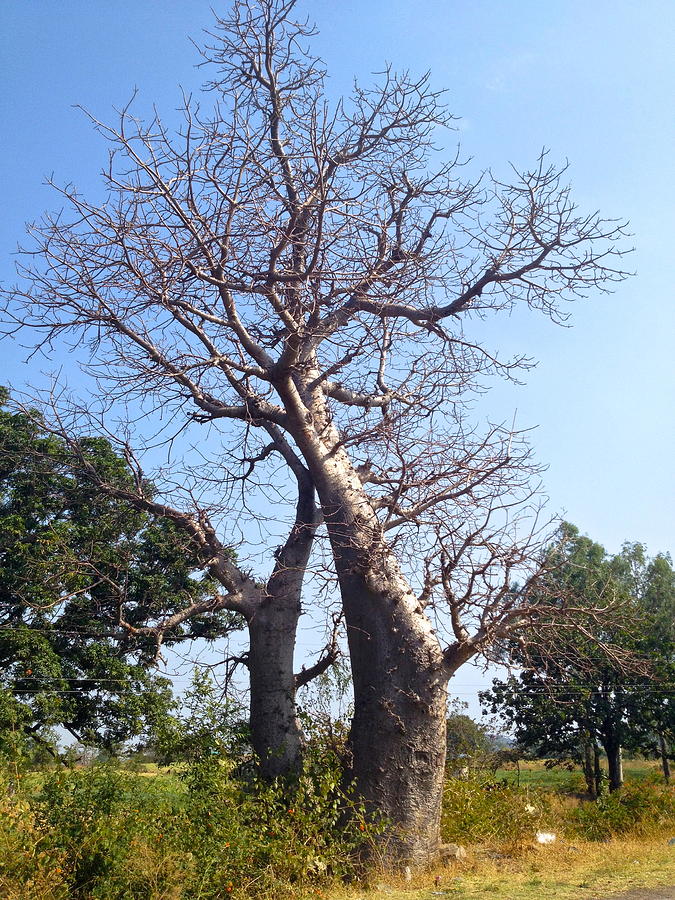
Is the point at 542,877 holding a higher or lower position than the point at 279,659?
lower

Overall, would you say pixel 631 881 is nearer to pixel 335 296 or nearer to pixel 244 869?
pixel 244 869

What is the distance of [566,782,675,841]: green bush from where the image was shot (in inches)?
334

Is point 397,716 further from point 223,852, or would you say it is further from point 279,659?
point 223,852

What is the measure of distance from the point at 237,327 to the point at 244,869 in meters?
3.74

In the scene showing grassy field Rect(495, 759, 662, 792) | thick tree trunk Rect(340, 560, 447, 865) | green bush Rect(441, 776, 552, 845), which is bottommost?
grassy field Rect(495, 759, 662, 792)

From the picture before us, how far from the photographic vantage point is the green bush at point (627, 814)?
27.9 feet

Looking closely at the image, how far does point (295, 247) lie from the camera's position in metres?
6.37

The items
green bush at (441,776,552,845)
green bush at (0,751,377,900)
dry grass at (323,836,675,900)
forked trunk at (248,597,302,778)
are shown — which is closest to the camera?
green bush at (0,751,377,900)

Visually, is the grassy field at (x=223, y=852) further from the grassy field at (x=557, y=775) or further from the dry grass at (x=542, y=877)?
the grassy field at (x=557, y=775)

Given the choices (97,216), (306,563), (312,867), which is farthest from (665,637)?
(97,216)

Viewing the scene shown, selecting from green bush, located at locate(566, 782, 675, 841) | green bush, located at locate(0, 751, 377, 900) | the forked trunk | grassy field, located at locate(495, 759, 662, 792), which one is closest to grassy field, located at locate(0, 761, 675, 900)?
green bush, located at locate(0, 751, 377, 900)

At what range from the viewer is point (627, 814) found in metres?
9.20

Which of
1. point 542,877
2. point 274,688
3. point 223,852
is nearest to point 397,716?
point 274,688

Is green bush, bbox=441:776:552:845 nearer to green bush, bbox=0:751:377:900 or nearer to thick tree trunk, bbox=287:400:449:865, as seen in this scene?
thick tree trunk, bbox=287:400:449:865
